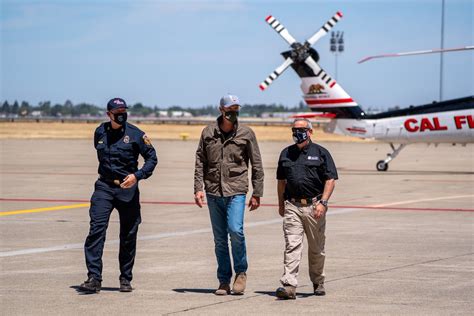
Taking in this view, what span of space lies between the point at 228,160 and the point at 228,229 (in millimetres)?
720

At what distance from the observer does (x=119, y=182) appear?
36.7 ft

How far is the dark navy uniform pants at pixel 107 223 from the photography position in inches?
435

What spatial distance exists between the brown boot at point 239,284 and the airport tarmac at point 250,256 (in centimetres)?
10

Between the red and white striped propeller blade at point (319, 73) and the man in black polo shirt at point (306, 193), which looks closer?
the man in black polo shirt at point (306, 193)

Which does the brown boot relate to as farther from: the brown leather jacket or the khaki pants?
the brown leather jacket

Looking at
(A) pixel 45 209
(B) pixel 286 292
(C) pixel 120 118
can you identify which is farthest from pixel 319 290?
(A) pixel 45 209

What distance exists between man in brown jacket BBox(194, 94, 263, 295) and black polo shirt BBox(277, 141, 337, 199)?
356mm

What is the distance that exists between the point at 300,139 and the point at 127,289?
2.37m

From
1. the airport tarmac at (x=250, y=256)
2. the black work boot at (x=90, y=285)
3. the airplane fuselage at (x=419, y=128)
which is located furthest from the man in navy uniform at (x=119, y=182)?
the airplane fuselage at (x=419, y=128)

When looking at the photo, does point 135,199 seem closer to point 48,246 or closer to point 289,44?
point 48,246

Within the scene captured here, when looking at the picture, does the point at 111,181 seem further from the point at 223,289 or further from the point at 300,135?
the point at 300,135

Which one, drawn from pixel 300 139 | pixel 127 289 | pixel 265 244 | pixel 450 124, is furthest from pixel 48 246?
pixel 450 124

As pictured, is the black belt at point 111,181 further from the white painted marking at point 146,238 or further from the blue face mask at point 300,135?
the white painted marking at point 146,238

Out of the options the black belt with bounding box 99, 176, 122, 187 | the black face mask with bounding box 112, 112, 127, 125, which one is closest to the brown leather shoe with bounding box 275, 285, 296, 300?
the black belt with bounding box 99, 176, 122, 187
